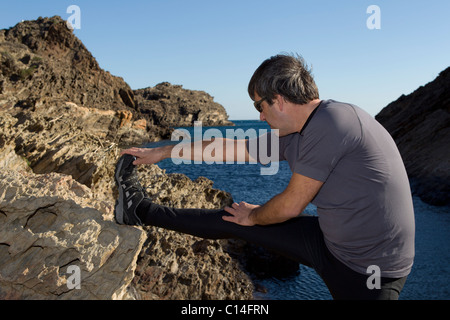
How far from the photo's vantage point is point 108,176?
577 cm

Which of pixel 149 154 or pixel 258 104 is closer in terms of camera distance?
pixel 258 104

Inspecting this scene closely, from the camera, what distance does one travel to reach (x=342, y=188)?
2.12 meters

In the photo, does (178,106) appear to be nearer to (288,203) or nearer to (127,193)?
(127,193)

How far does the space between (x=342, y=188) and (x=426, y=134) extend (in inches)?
885

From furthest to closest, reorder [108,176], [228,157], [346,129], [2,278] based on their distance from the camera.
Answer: [108,176], [228,157], [2,278], [346,129]

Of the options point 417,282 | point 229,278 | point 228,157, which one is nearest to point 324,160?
point 228,157

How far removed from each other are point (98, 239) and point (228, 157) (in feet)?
4.27

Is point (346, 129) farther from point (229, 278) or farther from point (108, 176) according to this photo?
point (108, 176)

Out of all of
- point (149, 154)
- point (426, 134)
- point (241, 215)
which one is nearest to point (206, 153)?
point (149, 154)

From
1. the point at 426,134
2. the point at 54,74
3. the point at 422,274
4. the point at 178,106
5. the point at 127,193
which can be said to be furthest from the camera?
the point at 178,106

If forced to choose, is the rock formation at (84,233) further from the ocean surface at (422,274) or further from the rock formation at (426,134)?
the rock formation at (426,134)

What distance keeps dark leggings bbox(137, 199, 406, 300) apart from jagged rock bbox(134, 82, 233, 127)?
72293 mm

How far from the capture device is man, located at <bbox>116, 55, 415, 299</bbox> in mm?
2010

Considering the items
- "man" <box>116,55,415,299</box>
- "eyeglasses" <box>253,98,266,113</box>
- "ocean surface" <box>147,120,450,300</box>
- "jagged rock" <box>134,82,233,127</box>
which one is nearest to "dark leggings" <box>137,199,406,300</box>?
"man" <box>116,55,415,299</box>
